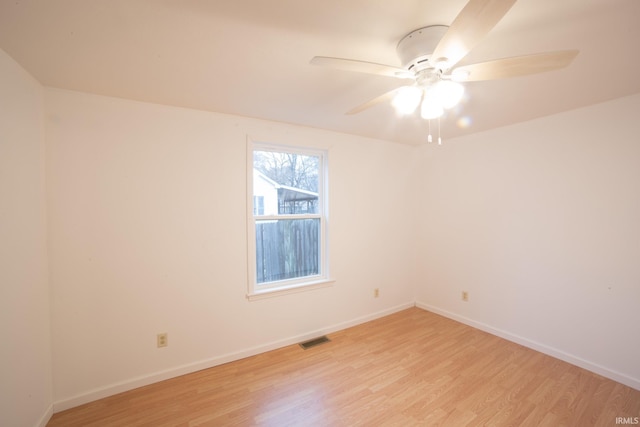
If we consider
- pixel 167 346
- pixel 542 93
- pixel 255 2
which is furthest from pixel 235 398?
pixel 542 93

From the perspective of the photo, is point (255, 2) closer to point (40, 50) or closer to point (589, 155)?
point (40, 50)

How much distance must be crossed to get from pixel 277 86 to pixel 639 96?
2778 mm

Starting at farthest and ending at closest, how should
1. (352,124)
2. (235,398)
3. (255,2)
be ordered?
(352,124)
(235,398)
(255,2)

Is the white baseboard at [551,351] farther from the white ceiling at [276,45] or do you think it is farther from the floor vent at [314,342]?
the white ceiling at [276,45]

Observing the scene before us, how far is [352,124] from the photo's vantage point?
2658 mm

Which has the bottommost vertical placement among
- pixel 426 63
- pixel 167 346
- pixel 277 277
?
pixel 167 346

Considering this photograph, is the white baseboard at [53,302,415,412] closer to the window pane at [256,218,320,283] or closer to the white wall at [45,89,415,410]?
the white wall at [45,89,415,410]

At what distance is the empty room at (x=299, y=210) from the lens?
4.06 feet

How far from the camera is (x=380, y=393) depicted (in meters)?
1.96

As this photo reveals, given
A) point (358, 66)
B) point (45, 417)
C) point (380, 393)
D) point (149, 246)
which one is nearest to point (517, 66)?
point (358, 66)

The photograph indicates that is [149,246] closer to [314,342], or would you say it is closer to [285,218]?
[285,218]

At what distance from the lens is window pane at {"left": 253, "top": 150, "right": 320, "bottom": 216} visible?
8.45 feet

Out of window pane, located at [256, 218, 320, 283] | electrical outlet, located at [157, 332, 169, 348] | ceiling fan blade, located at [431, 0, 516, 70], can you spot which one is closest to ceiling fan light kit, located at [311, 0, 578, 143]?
ceiling fan blade, located at [431, 0, 516, 70]

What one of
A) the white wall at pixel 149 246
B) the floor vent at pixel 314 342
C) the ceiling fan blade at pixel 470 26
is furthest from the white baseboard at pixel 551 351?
the ceiling fan blade at pixel 470 26
